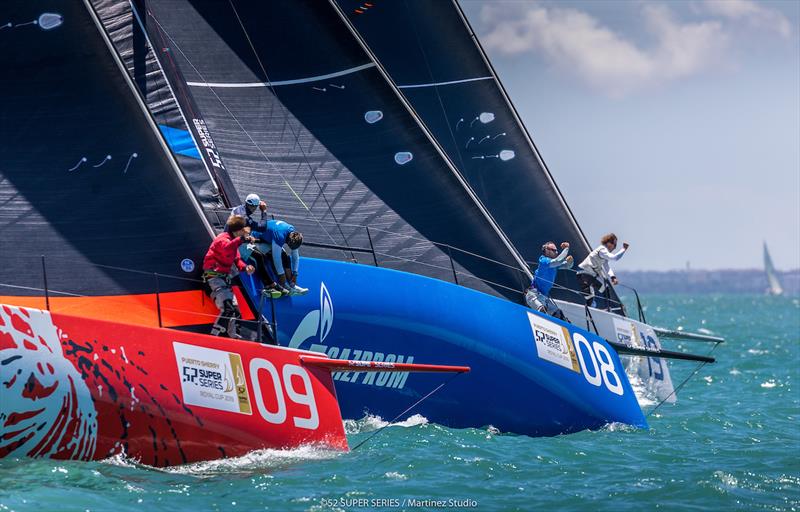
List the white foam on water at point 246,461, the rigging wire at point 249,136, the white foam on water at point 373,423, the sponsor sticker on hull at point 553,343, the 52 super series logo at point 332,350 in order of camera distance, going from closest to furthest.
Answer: the white foam on water at point 246,461 < the 52 super series logo at point 332,350 < the white foam on water at point 373,423 < the sponsor sticker on hull at point 553,343 < the rigging wire at point 249,136

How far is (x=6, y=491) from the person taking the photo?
752 cm

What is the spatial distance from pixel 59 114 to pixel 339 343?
3143mm

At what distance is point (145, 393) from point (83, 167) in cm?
188

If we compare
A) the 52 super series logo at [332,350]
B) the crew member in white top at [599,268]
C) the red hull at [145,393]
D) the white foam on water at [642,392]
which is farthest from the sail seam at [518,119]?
the red hull at [145,393]

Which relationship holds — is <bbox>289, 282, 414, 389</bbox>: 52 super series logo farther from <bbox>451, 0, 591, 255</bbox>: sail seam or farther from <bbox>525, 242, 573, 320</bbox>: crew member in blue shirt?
<bbox>451, 0, 591, 255</bbox>: sail seam

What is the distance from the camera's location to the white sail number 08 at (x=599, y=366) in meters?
12.3

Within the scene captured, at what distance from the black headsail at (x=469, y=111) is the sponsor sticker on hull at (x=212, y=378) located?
24.8ft

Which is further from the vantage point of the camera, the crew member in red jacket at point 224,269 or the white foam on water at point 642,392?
the white foam on water at point 642,392

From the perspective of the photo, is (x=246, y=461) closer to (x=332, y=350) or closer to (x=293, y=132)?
(x=332, y=350)

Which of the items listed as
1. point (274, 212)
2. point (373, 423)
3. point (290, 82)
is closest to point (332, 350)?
point (373, 423)

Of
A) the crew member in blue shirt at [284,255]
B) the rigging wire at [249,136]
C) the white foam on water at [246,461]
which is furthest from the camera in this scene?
the rigging wire at [249,136]

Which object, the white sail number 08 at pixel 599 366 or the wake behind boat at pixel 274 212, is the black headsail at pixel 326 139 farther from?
the white sail number 08 at pixel 599 366

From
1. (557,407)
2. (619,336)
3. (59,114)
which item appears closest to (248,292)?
(59,114)

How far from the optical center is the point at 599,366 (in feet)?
40.9
